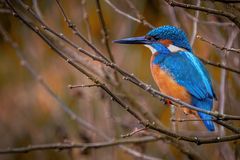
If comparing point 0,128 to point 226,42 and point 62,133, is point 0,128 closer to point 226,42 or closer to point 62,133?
point 62,133

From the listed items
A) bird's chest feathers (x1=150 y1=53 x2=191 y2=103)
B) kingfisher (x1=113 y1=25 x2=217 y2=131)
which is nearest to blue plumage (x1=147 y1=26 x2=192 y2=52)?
kingfisher (x1=113 y1=25 x2=217 y2=131)

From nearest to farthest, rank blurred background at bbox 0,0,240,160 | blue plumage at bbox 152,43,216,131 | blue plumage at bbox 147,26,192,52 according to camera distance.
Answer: blue plumage at bbox 152,43,216,131
blue plumage at bbox 147,26,192,52
blurred background at bbox 0,0,240,160

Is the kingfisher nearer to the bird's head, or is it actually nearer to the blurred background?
the bird's head

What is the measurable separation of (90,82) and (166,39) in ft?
5.03

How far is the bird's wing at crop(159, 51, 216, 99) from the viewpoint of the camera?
3.02 meters

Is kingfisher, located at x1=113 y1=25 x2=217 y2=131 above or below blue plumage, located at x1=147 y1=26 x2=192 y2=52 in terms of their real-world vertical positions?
below

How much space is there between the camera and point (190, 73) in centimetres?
311

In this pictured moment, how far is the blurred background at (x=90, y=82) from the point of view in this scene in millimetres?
3365

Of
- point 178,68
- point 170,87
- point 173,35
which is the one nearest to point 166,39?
point 173,35

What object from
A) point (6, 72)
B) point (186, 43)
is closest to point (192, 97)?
point (186, 43)

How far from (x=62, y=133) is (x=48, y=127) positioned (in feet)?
3.18

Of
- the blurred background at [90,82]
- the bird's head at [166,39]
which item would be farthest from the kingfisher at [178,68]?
the blurred background at [90,82]

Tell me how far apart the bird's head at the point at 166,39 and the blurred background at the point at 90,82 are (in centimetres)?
11

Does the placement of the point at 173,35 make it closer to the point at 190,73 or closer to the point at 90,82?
the point at 190,73
